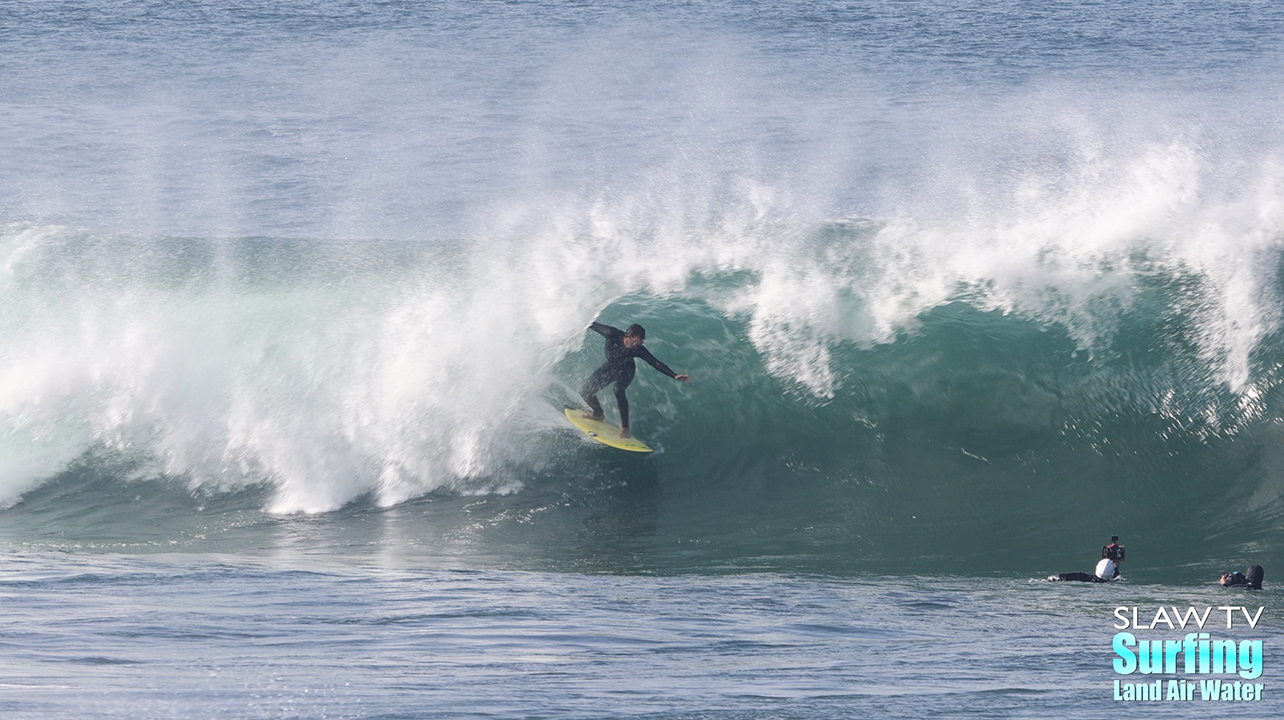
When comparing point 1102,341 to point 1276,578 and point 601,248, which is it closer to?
point 1276,578

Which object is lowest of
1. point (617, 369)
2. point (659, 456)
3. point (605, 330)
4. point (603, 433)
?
→ point (659, 456)

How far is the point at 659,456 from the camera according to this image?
37.1 ft

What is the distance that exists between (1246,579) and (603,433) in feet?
15.7

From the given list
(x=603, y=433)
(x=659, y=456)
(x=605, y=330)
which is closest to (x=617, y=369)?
(x=605, y=330)

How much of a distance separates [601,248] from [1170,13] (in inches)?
1400

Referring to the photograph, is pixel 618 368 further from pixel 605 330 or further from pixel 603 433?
pixel 603 433

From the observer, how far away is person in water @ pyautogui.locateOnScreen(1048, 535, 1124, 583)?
8891mm

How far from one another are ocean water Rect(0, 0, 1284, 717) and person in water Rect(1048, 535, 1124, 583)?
0.83 feet

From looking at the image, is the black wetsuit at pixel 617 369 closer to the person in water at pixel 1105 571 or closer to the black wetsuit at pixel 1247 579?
the person in water at pixel 1105 571

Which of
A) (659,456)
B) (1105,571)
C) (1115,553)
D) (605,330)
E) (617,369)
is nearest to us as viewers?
(1105,571)

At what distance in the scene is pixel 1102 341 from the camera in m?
12.0

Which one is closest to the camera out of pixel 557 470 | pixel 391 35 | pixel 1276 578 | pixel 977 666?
pixel 977 666

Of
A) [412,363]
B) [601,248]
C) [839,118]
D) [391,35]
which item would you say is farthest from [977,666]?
[391,35]

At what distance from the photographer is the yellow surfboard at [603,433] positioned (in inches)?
423
